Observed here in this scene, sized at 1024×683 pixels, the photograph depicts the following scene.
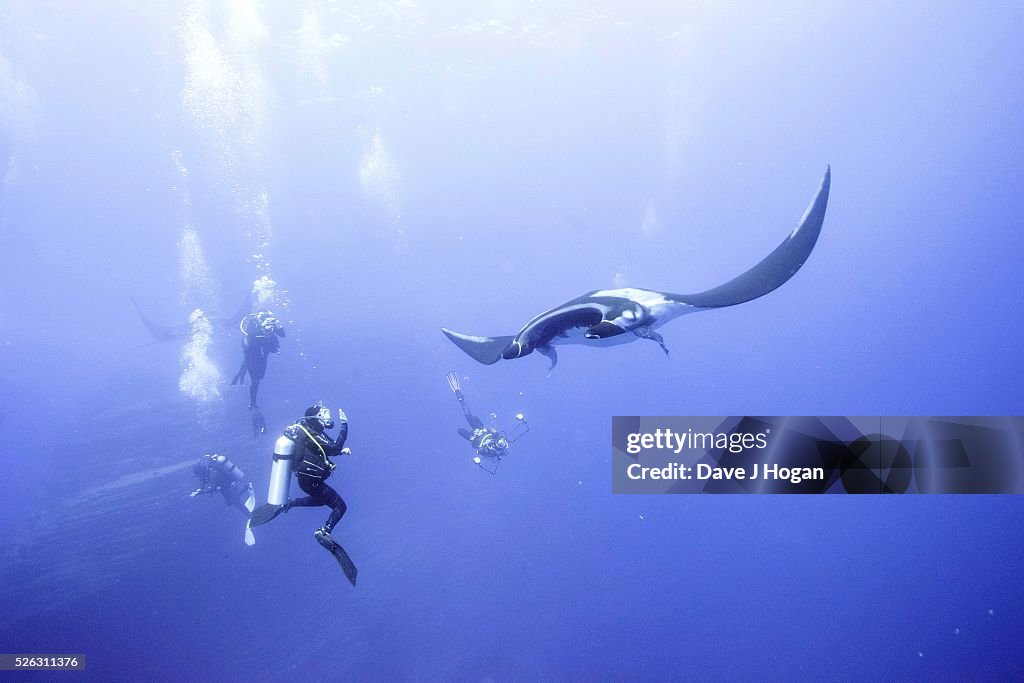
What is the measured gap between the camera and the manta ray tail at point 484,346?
6258 millimetres

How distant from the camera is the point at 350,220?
48312 millimetres

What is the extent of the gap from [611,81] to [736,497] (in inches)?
1222

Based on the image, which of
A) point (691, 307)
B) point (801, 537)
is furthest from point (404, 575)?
point (801, 537)

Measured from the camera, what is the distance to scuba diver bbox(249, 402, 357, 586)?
504cm

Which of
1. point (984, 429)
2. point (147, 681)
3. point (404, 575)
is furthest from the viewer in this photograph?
point (404, 575)

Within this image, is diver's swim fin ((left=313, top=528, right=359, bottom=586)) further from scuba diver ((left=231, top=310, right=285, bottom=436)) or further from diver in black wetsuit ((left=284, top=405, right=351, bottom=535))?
scuba diver ((left=231, top=310, right=285, bottom=436))

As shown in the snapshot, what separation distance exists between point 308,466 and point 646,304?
4.10 metres

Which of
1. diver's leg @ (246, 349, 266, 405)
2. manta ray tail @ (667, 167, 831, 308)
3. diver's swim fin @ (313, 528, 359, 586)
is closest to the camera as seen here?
manta ray tail @ (667, 167, 831, 308)

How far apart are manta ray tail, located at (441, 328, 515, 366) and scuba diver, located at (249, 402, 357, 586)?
1.98 meters

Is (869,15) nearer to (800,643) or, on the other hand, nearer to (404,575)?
(800,643)

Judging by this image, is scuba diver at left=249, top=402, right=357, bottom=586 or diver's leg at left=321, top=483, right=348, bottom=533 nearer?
scuba diver at left=249, top=402, right=357, bottom=586

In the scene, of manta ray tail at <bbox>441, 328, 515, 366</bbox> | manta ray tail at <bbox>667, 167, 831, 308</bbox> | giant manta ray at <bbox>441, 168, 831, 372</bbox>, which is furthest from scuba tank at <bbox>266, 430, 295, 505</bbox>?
manta ray tail at <bbox>667, 167, 831, 308</bbox>

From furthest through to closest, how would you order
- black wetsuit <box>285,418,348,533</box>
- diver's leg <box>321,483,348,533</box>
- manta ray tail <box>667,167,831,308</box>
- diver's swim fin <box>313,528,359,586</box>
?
1. diver's leg <box>321,483,348,533</box>
2. black wetsuit <box>285,418,348,533</box>
3. diver's swim fin <box>313,528,359,586</box>
4. manta ray tail <box>667,167,831,308</box>

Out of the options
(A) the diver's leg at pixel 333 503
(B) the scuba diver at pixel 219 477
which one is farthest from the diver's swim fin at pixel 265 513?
(B) the scuba diver at pixel 219 477
